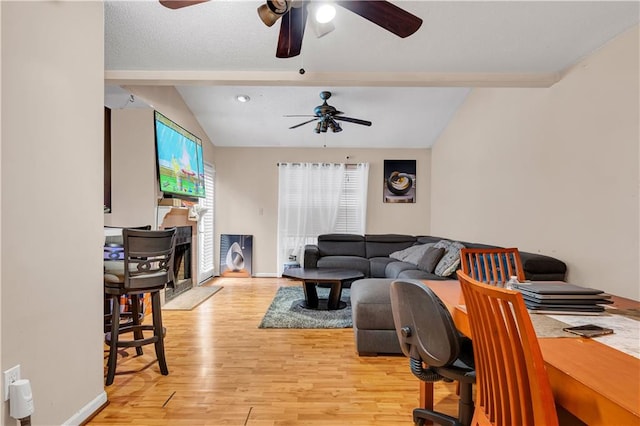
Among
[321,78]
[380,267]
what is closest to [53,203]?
[321,78]

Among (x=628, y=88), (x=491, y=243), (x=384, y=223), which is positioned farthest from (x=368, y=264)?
(x=628, y=88)

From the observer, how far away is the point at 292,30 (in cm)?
181

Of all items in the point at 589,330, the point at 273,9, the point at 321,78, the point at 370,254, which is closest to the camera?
the point at 589,330

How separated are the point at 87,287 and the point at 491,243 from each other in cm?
395

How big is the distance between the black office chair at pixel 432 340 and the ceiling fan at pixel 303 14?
1.34 m

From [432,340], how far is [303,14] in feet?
5.81

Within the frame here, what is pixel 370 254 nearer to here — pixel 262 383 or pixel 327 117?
pixel 327 117

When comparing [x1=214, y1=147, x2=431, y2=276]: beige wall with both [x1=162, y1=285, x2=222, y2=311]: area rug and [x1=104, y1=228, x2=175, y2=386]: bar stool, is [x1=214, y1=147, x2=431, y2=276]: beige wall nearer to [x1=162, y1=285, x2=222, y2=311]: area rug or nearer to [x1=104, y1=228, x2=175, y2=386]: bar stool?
[x1=162, y1=285, x2=222, y2=311]: area rug

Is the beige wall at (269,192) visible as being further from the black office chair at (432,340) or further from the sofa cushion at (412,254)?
the black office chair at (432,340)

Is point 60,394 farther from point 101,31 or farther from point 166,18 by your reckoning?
point 166,18

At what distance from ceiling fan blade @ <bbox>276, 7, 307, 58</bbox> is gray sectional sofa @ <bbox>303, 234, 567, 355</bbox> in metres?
1.95

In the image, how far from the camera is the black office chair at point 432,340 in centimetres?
140

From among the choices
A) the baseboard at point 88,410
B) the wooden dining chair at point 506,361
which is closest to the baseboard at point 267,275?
the baseboard at point 88,410

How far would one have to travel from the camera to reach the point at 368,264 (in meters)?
5.04
